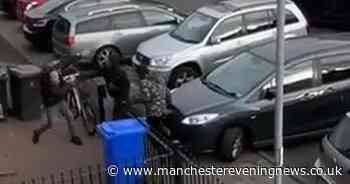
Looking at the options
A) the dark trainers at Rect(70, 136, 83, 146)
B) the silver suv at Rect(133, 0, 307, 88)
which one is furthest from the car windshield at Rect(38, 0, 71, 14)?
the dark trainers at Rect(70, 136, 83, 146)

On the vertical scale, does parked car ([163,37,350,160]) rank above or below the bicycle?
above

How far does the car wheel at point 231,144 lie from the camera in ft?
32.0

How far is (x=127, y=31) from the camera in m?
16.1

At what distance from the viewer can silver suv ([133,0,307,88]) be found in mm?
13711

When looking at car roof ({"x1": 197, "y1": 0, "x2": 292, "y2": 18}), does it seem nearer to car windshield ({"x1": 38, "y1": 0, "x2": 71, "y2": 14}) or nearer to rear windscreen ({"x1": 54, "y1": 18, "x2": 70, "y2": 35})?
rear windscreen ({"x1": 54, "y1": 18, "x2": 70, "y2": 35})

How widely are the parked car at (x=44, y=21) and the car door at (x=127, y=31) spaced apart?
5.45 feet

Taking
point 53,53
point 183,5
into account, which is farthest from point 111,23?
point 183,5

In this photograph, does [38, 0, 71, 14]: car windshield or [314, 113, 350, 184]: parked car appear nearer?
[314, 113, 350, 184]: parked car

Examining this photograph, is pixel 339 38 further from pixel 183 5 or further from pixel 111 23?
pixel 183 5

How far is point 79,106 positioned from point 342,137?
537cm

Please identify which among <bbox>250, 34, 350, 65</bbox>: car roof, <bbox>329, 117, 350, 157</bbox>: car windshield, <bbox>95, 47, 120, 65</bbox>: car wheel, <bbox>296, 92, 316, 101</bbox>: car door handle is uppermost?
<bbox>250, 34, 350, 65</bbox>: car roof

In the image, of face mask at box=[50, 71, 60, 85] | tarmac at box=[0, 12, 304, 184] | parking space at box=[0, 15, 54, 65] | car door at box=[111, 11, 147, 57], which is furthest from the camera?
parking space at box=[0, 15, 54, 65]

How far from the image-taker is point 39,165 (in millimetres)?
10203

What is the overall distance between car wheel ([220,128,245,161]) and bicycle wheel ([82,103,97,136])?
2.60 m
